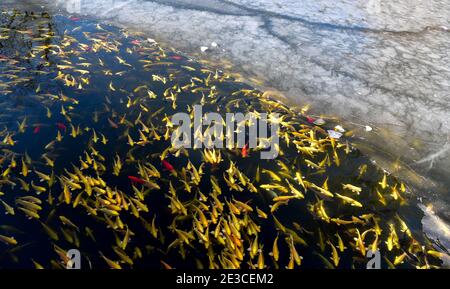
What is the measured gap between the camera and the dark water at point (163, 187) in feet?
11.4

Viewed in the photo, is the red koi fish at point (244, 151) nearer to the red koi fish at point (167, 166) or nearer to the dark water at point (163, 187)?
the dark water at point (163, 187)

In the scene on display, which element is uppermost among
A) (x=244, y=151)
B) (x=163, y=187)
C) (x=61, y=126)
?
(x=61, y=126)

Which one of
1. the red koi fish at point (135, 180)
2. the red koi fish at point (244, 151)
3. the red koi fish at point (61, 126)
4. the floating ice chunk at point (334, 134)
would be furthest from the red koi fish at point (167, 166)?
the floating ice chunk at point (334, 134)

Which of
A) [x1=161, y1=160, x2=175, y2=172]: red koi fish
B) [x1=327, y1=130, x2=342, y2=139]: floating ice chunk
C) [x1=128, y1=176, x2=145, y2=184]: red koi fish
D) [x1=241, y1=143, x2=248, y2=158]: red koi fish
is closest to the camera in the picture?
[x1=128, y1=176, x2=145, y2=184]: red koi fish

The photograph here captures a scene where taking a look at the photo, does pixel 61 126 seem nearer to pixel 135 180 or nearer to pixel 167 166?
pixel 135 180

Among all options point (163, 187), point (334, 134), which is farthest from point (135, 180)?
point (334, 134)

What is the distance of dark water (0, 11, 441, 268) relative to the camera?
136 inches

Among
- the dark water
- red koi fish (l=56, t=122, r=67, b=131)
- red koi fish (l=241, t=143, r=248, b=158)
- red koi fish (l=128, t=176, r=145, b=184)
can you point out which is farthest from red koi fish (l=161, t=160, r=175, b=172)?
red koi fish (l=56, t=122, r=67, b=131)

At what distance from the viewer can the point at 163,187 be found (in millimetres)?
4102

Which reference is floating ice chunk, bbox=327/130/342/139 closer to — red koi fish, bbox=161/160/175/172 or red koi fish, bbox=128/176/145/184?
red koi fish, bbox=161/160/175/172

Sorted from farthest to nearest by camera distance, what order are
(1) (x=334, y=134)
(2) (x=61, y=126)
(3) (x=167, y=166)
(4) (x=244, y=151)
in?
1. (1) (x=334, y=134)
2. (2) (x=61, y=126)
3. (4) (x=244, y=151)
4. (3) (x=167, y=166)

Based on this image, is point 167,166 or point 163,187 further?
point 167,166

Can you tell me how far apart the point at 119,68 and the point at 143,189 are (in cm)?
337
